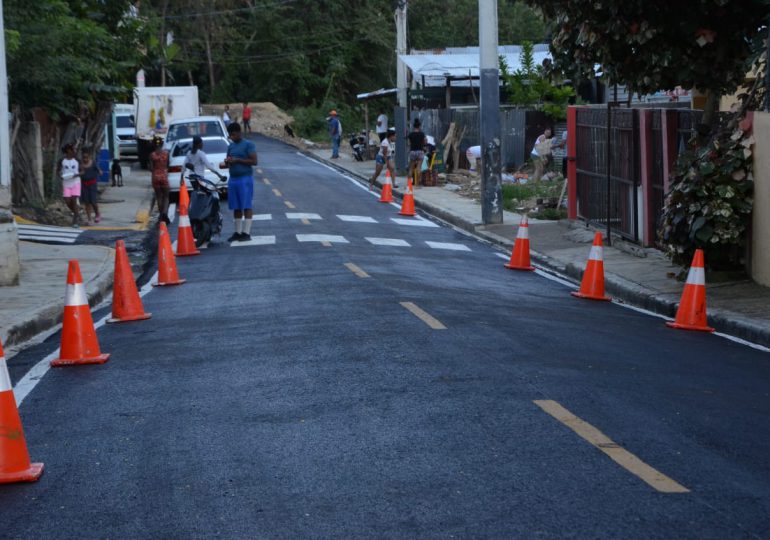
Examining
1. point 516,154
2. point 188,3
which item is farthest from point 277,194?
point 188,3

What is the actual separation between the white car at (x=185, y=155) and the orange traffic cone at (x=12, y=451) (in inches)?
824

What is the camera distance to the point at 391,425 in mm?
7051

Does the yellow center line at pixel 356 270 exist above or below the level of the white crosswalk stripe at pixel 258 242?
below

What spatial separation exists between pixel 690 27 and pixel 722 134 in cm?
145

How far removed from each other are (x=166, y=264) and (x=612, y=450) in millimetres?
9691

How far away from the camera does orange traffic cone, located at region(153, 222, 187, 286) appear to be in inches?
591

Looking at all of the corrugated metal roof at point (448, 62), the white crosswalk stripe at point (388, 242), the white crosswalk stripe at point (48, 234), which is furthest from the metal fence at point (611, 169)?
the corrugated metal roof at point (448, 62)

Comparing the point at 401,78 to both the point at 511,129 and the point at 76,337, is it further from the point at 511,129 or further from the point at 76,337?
the point at 76,337

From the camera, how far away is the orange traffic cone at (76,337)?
31.5ft

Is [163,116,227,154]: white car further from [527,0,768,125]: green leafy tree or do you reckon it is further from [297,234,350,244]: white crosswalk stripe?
[527,0,768,125]: green leafy tree

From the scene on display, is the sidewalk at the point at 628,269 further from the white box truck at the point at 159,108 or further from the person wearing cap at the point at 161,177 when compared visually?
the white box truck at the point at 159,108

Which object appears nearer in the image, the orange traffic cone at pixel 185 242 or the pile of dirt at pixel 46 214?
the orange traffic cone at pixel 185 242

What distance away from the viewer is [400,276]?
15.1 meters

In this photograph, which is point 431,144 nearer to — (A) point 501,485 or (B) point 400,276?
(B) point 400,276
